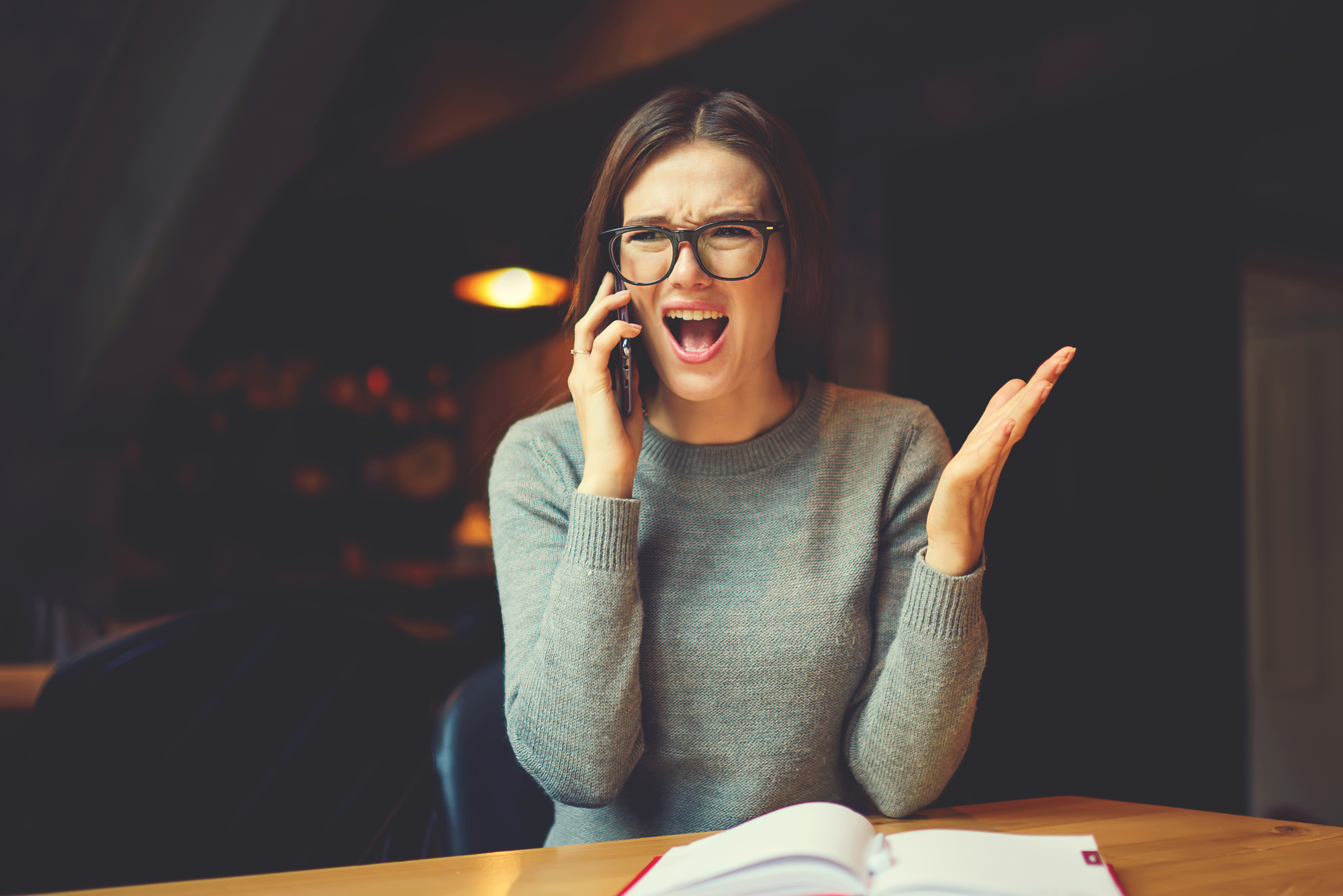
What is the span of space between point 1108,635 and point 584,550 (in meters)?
2.18

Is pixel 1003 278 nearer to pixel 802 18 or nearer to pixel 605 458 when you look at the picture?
pixel 802 18

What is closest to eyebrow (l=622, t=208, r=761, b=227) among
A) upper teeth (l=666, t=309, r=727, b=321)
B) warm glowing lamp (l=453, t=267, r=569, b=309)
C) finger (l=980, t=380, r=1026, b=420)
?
upper teeth (l=666, t=309, r=727, b=321)

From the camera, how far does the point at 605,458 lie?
1149 mm

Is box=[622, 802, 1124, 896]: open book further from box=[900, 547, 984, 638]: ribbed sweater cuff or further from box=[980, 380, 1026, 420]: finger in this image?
box=[980, 380, 1026, 420]: finger

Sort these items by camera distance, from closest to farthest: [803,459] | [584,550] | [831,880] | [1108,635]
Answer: [831,880] → [584,550] → [803,459] → [1108,635]

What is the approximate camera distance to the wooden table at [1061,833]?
78cm

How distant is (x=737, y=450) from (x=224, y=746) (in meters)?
0.87

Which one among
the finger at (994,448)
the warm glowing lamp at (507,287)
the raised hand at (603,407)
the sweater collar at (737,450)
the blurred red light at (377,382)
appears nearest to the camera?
the finger at (994,448)

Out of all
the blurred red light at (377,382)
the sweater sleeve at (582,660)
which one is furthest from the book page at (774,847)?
the blurred red light at (377,382)

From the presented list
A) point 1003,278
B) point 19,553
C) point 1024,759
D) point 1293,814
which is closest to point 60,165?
point 19,553

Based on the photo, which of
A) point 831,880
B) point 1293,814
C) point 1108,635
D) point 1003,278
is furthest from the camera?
point 1293,814

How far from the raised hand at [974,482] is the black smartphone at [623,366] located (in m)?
0.41

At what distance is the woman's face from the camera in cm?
121

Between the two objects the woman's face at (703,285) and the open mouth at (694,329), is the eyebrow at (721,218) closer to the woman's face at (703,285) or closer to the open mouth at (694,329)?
the woman's face at (703,285)
